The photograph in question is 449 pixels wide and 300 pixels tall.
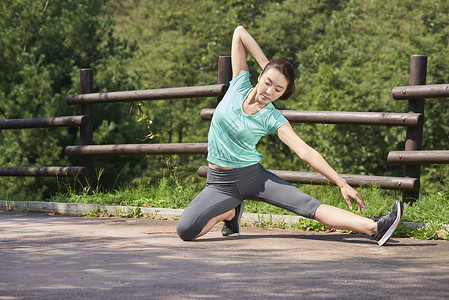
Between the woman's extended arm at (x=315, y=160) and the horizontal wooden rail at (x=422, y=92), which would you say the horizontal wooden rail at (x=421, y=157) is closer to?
the horizontal wooden rail at (x=422, y=92)

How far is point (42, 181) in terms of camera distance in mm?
15961

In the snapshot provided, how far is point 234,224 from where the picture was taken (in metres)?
5.74

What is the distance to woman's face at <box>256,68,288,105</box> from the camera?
5305 millimetres

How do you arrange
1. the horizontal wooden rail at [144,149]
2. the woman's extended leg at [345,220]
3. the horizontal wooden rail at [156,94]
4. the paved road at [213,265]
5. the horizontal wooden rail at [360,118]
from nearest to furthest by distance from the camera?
1. the paved road at [213,265]
2. the woman's extended leg at [345,220]
3. the horizontal wooden rail at [360,118]
4. the horizontal wooden rail at [156,94]
5. the horizontal wooden rail at [144,149]

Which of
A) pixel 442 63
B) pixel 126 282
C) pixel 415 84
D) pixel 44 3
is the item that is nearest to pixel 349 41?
pixel 442 63

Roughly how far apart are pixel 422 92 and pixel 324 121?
985 mm

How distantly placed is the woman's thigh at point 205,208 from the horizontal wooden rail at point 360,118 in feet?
5.05

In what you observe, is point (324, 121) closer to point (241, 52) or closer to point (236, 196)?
point (241, 52)

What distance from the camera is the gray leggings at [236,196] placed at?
17.8 feet

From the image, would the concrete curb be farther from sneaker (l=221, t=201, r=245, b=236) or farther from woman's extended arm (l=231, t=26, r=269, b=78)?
woman's extended arm (l=231, t=26, r=269, b=78)

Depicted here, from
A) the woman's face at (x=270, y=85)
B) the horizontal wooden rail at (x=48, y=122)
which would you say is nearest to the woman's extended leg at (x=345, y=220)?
the woman's face at (x=270, y=85)

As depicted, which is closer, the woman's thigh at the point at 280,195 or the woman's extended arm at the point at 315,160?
the woman's extended arm at the point at 315,160

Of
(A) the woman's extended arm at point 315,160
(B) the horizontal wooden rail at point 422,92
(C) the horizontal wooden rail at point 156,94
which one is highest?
(B) the horizontal wooden rail at point 422,92

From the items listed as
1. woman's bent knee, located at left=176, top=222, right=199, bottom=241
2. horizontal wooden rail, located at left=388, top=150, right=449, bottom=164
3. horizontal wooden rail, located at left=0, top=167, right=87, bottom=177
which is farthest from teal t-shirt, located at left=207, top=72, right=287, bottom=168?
horizontal wooden rail, located at left=0, top=167, right=87, bottom=177
